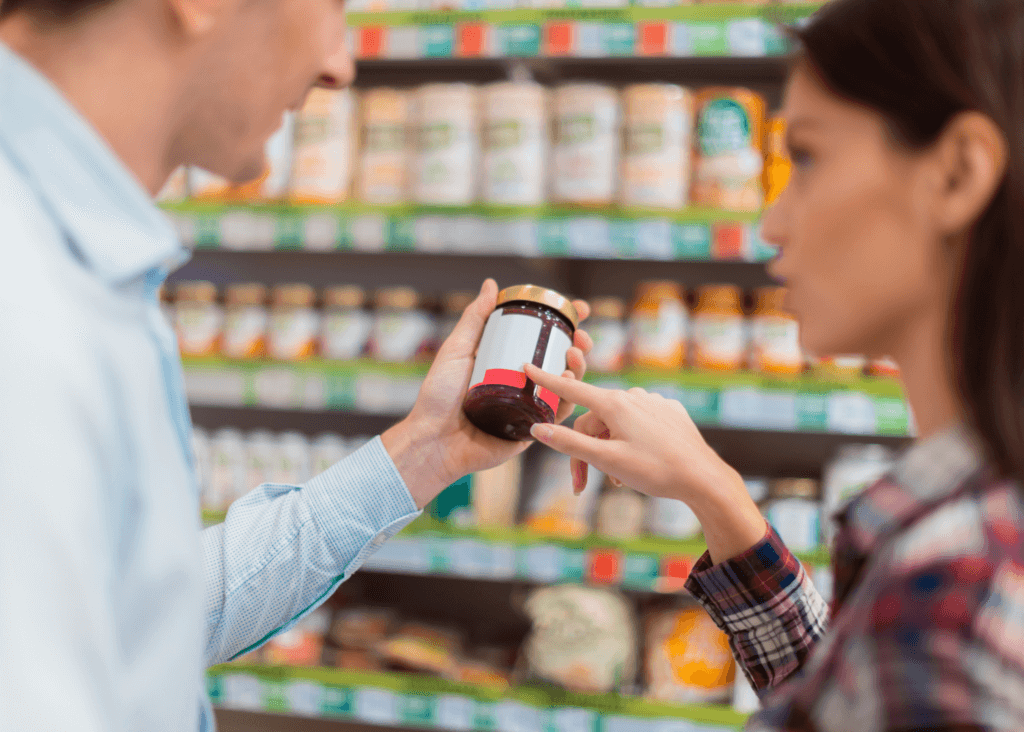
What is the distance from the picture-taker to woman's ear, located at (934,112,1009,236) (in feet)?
2.00

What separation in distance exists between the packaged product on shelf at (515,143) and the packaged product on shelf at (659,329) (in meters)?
0.36

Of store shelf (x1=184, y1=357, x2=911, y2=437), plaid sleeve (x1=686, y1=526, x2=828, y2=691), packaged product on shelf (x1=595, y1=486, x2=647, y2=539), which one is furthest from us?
packaged product on shelf (x1=595, y1=486, x2=647, y2=539)

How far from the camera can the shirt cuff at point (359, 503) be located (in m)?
1.19

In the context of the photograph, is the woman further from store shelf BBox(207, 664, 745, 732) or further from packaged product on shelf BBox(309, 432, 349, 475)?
packaged product on shelf BBox(309, 432, 349, 475)

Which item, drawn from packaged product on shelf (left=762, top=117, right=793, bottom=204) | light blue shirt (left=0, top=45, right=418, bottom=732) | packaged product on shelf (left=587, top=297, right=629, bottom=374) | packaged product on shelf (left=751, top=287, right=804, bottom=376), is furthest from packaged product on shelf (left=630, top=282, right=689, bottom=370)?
light blue shirt (left=0, top=45, right=418, bottom=732)

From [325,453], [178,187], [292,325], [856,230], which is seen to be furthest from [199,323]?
[856,230]

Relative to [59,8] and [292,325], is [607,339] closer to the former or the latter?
[292,325]

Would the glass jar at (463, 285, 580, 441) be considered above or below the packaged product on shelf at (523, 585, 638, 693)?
above

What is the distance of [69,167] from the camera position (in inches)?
24.8

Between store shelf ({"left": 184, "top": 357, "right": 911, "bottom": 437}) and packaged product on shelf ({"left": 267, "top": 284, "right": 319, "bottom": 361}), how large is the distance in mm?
66

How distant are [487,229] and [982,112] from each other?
1452 mm

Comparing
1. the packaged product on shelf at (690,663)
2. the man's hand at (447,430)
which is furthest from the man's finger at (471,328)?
the packaged product on shelf at (690,663)

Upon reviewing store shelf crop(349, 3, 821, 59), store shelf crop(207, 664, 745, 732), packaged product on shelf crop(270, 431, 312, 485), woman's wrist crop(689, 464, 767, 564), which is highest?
store shelf crop(349, 3, 821, 59)

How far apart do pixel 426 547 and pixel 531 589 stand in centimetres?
52
